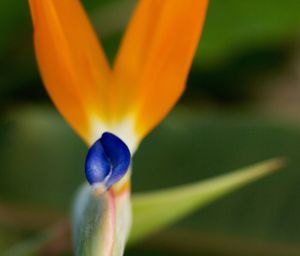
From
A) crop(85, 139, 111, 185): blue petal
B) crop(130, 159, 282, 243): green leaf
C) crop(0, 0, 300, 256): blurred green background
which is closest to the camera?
crop(85, 139, 111, 185): blue petal

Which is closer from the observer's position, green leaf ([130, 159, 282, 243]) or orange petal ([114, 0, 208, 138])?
orange petal ([114, 0, 208, 138])

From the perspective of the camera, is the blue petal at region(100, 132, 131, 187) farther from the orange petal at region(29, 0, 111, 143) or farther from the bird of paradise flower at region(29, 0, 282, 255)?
the orange petal at region(29, 0, 111, 143)

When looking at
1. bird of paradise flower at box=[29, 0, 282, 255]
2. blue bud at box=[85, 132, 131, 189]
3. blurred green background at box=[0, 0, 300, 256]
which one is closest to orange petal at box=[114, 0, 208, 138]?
bird of paradise flower at box=[29, 0, 282, 255]

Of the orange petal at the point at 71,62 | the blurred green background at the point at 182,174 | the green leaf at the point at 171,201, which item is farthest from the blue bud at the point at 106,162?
the blurred green background at the point at 182,174

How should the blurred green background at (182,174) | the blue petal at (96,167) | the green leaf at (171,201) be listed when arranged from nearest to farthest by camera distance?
the blue petal at (96,167) < the green leaf at (171,201) < the blurred green background at (182,174)

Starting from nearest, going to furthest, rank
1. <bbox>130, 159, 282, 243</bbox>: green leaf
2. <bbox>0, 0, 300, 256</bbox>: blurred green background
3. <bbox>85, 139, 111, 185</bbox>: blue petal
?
<bbox>85, 139, 111, 185</bbox>: blue petal
<bbox>130, 159, 282, 243</bbox>: green leaf
<bbox>0, 0, 300, 256</bbox>: blurred green background

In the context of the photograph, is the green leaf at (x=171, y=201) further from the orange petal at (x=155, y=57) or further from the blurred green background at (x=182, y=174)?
the blurred green background at (x=182, y=174)

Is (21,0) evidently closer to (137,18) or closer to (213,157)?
(213,157)

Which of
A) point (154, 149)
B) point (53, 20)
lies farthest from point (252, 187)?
point (53, 20)

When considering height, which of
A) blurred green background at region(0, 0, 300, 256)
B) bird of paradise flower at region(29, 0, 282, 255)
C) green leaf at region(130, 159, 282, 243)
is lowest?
blurred green background at region(0, 0, 300, 256)
